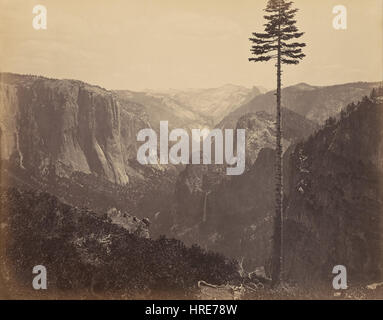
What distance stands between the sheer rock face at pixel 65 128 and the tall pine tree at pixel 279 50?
7031 mm

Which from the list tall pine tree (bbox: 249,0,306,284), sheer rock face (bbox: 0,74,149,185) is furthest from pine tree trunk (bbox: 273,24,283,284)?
sheer rock face (bbox: 0,74,149,185)

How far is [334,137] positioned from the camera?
78.1 ft

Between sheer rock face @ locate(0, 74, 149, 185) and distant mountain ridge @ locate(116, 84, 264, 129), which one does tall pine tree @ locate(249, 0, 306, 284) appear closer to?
distant mountain ridge @ locate(116, 84, 264, 129)

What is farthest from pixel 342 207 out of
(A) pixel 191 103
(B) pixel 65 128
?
(B) pixel 65 128

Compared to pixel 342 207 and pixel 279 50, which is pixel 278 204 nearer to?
pixel 342 207

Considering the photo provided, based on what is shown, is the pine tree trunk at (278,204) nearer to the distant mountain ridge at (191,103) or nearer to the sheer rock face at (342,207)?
the sheer rock face at (342,207)

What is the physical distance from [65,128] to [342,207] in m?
14.1

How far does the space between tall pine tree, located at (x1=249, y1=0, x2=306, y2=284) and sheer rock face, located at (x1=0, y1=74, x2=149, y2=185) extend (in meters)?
7.03

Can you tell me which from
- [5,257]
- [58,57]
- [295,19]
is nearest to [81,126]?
[58,57]

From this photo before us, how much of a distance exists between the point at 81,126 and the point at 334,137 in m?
13.0

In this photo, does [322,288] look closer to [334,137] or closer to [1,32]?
[334,137]

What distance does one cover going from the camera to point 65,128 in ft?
80.3

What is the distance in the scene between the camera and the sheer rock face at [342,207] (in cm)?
2214

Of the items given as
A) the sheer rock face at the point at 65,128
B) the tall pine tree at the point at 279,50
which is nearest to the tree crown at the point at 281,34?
the tall pine tree at the point at 279,50
